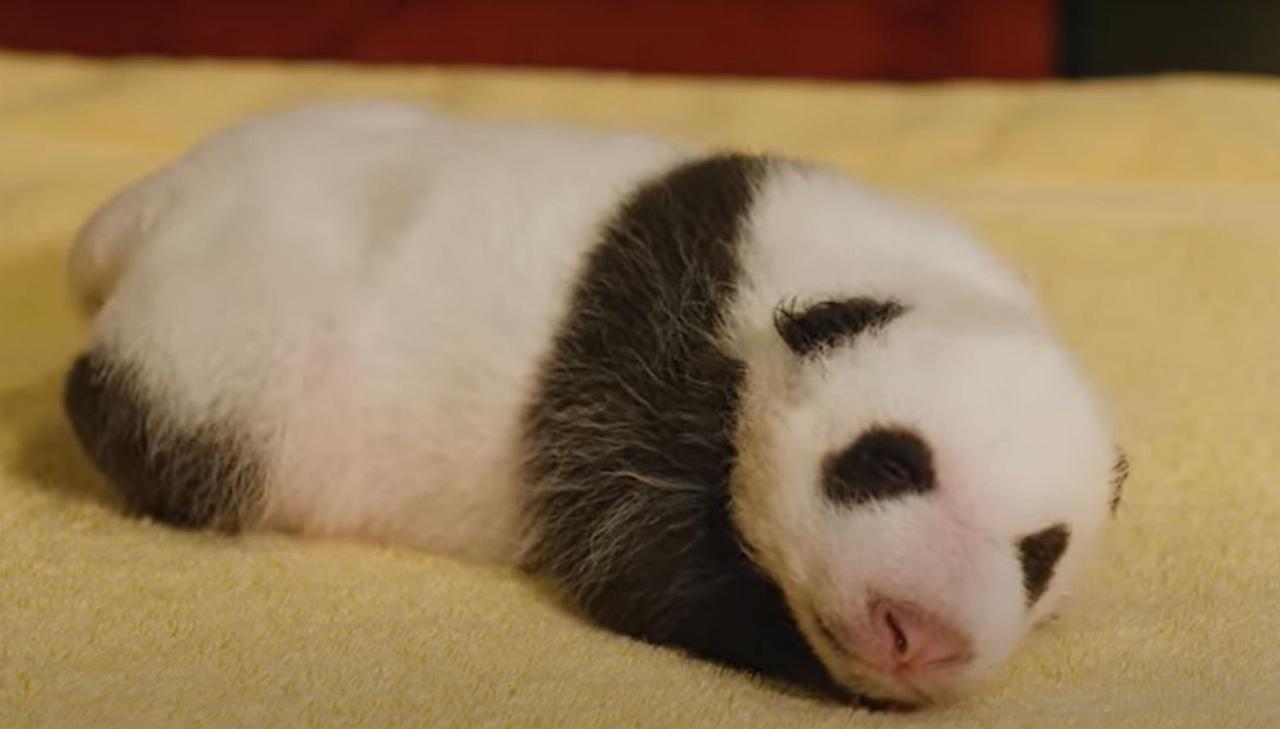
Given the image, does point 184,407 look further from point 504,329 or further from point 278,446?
point 504,329

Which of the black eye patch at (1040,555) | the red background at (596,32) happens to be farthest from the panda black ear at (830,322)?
the red background at (596,32)

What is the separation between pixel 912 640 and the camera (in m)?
1.15

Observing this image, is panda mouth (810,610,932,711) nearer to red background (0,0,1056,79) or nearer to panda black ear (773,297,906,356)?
panda black ear (773,297,906,356)

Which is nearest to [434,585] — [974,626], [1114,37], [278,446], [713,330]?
[278,446]

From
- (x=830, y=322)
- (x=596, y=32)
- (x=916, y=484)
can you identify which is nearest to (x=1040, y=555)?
(x=916, y=484)

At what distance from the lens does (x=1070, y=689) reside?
4.17ft

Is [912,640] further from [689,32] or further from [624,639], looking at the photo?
[689,32]

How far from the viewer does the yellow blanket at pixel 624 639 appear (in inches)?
46.4

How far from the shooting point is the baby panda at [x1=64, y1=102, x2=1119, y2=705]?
1216 mm

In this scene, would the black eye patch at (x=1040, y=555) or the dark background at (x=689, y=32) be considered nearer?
the black eye patch at (x=1040, y=555)

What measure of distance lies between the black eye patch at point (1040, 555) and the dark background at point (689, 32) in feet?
7.88

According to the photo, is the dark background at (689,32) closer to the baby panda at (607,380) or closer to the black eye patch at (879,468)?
the baby panda at (607,380)

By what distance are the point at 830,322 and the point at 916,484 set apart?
0.16m

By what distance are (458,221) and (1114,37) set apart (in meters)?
2.48
